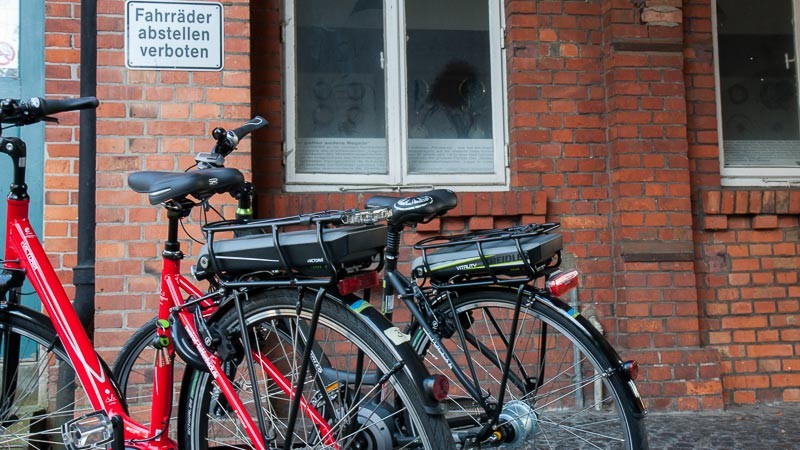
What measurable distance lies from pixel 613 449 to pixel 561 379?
35 centimetres

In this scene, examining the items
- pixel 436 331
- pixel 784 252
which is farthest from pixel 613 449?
pixel 784 252

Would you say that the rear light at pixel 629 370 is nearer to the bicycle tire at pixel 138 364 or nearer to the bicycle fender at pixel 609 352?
the bicycle fender at pixel 609 352

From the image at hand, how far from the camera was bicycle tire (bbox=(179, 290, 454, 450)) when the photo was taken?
80.6 inches

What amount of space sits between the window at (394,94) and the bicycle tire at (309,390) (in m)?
2.04

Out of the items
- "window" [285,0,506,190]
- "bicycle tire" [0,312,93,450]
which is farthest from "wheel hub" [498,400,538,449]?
"window" [285,0,506,190]

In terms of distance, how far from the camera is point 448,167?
14.7ft

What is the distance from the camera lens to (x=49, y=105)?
8.13ft

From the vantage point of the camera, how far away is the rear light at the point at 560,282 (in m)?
2.43

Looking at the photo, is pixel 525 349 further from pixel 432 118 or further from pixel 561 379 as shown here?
pixel 432 118

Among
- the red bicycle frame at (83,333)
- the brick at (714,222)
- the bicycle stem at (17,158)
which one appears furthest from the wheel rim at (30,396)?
the brick at (714,222)

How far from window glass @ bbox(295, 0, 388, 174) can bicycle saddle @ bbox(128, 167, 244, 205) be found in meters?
2.05

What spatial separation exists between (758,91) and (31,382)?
4.45 meters

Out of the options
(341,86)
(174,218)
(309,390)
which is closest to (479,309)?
(309,390)

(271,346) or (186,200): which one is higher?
(186,200)
